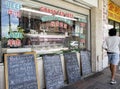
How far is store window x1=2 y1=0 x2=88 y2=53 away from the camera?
13.9ft

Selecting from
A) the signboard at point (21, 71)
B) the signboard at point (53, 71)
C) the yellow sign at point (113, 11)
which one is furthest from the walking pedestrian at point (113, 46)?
the yellow sign at point (113, 11)

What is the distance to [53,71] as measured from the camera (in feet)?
16.7

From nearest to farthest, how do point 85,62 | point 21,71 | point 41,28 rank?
1. point 21,71
2. point 41,28
3. point 85,62

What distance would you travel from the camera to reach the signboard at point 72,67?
580 centimetres

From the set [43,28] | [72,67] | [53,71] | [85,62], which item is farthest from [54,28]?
[85,62]

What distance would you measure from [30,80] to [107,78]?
3354 millimetres

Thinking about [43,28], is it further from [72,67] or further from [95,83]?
[95,83]

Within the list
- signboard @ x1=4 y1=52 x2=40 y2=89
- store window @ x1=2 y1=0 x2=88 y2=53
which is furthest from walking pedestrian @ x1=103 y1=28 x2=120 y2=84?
signboard @ x1=4 y1=52 x2=40 y2=89

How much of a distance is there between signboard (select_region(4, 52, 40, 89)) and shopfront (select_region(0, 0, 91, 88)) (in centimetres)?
23

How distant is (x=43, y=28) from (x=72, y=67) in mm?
1541

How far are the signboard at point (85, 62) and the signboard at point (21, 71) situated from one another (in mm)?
2785

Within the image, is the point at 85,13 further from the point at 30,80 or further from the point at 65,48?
the point at 30,80

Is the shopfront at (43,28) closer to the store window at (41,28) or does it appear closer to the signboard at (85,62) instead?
the store window at (41,28)

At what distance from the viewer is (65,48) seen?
21.1 ft
